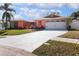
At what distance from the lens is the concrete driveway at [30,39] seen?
26.0 feet

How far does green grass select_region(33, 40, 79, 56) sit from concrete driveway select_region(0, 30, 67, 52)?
0.16 m

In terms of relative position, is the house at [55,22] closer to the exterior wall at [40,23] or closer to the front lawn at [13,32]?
the exterior wall at [40,23]

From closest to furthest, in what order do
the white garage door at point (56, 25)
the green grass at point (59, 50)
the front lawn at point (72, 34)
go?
the green grass at point (59, 50) < the front lawn at point (72, 34) < the white garage door at point (56, 25)

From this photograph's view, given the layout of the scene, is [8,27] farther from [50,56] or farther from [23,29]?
[50,56]

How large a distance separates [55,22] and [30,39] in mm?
766

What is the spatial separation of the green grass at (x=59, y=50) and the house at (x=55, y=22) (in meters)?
0.43

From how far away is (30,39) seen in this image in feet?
26.0

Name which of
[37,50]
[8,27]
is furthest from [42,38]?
[8,27]

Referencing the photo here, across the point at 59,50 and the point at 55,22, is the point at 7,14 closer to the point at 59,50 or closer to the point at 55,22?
the point at 55,22

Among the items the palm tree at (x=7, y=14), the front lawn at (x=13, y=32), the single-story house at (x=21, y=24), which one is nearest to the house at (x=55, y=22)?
the single-story house at (x=21, y=24)

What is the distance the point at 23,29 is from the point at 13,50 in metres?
0.59

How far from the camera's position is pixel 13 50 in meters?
7.92

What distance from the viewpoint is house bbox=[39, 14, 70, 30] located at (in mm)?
7984

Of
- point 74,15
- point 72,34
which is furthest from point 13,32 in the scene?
point 74,15
